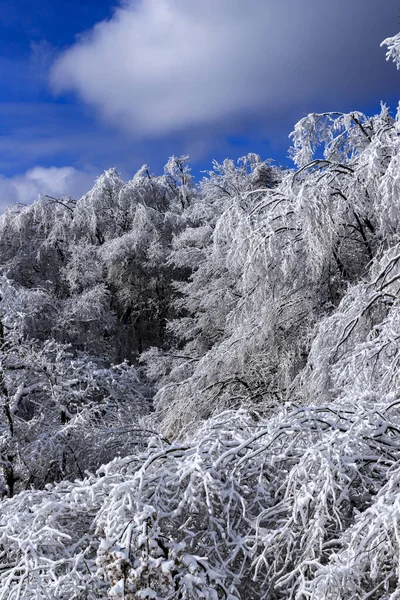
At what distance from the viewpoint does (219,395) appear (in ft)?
28.9

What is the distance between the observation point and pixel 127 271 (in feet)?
52.6

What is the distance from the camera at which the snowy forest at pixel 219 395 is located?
2793 mm

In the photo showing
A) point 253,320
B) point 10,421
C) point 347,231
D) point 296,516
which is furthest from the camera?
point 253,320

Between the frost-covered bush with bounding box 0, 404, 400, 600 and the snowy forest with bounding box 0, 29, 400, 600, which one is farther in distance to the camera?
the snowy forest with bounding box 0, 29, 400, 600

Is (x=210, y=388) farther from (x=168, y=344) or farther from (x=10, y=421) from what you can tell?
(x=168, y=344)

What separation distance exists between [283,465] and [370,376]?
1.83m

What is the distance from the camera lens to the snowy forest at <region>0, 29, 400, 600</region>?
2793mm

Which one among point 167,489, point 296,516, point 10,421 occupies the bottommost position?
point 296,516

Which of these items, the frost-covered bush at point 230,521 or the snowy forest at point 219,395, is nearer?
the frost-covered bush at point 230,521

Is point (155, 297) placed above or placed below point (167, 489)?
Answer: above

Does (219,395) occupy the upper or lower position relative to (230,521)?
upper

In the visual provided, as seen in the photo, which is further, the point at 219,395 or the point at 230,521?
the point at 219,395

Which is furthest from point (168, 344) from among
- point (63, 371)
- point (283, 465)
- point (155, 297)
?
point (283, 465)

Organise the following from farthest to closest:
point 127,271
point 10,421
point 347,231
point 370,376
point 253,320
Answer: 1. point 127,271
2. point 253,320
3. point 347,231
4. point 10,421
5. point 370,376
